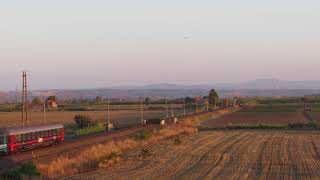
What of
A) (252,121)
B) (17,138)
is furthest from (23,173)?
(252,121)

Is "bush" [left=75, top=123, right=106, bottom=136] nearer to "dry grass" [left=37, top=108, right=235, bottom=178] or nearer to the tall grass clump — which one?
the tall grass clump

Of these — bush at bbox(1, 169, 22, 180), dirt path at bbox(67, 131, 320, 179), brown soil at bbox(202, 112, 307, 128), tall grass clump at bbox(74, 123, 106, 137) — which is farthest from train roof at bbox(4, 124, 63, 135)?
brown soil at bbox(202, 112, 307, 128)

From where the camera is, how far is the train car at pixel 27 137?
133ft

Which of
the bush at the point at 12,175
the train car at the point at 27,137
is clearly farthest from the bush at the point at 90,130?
the bush at the point at 12,175

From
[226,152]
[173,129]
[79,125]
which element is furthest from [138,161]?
[79,125]

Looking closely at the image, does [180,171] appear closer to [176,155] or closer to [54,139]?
[176,155]

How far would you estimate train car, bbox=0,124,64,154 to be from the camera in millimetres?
40438

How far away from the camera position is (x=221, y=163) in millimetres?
34688

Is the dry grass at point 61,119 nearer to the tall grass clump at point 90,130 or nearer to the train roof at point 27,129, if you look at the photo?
the tall grass clump at point 90,130

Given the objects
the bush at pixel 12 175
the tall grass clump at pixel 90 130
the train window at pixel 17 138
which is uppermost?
the train window at pixel 17 138

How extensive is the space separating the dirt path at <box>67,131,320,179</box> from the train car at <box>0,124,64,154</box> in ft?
31.4

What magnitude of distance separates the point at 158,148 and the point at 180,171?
52.9 ft

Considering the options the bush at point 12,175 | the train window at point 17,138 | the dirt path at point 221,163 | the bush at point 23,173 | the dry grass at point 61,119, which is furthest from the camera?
the dry grass at point 61,119

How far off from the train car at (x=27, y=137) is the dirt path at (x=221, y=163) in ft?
31.4
